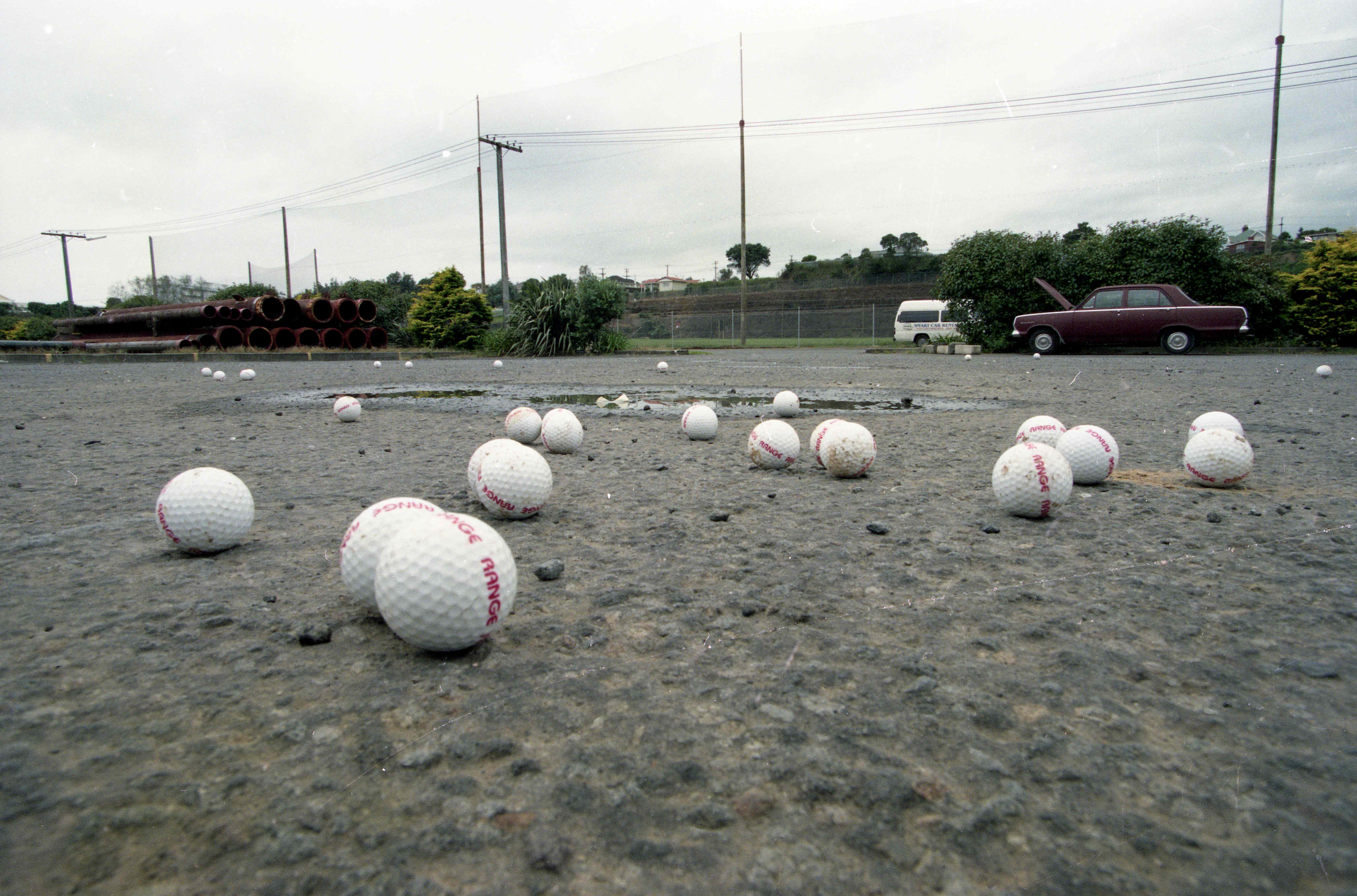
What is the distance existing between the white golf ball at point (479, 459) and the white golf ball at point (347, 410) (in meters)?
3.60

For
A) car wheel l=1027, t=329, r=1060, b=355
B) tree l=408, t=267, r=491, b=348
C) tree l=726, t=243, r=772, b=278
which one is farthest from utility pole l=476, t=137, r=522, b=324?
tree l=726, t=243, r=772, b=278

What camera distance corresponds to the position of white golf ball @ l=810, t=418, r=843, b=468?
422cm

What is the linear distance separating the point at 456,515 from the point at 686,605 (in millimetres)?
751

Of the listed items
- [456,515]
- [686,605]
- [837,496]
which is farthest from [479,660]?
[837,496]

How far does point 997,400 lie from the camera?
8.02m

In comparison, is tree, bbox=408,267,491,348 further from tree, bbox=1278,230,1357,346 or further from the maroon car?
tree, bbox=1278,230,1357,346

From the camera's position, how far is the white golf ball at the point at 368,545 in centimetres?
222

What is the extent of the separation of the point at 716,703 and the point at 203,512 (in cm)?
218

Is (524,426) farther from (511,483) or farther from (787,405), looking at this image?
(787,405)

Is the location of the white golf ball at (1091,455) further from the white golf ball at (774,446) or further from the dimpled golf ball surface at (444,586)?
the dimpled golf ball surface at (444,586)

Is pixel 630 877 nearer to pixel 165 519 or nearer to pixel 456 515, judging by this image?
pixel 456 515

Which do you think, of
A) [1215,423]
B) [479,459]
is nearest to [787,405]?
[1215,423]

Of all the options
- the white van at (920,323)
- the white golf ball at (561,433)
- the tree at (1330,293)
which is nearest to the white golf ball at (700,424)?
the white golf ball at (561,433)

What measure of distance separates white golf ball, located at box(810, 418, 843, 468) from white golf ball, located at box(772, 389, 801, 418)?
2.08 metres
